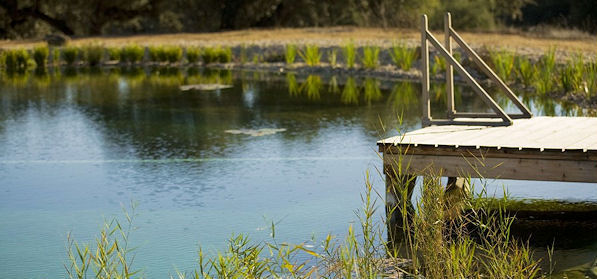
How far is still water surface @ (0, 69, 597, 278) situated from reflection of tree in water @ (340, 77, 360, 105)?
0.07 m

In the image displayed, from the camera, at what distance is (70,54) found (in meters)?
18.1

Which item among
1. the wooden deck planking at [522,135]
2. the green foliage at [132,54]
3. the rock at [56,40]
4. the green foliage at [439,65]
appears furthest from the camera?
the rock at [56,40]

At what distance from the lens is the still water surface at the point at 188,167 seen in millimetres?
4664

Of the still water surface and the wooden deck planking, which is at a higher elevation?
the wooden deck planking

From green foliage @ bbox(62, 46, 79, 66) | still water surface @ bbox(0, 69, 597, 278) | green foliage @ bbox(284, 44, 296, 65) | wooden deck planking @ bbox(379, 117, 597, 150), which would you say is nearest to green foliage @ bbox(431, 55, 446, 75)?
still water surface @ bbox(0, 69, 597, 278)

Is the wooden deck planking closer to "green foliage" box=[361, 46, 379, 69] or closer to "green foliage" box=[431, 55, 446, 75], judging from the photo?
"green foliage" box=[431, 55, 446, 75]

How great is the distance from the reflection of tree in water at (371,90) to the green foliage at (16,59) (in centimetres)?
711

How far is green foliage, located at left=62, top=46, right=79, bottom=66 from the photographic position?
18.1 metres

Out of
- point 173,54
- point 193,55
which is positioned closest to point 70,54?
point 173,54

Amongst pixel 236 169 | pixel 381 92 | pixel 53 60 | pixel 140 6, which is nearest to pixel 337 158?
pixel 236 169

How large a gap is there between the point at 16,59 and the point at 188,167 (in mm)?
11870

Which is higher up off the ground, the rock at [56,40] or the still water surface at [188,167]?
the rock at [56,40]

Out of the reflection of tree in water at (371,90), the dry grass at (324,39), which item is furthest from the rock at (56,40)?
the reflection of tree in water at (371,90)

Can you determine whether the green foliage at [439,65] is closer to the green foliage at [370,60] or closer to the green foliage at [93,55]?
the green foliage at [370,60]
